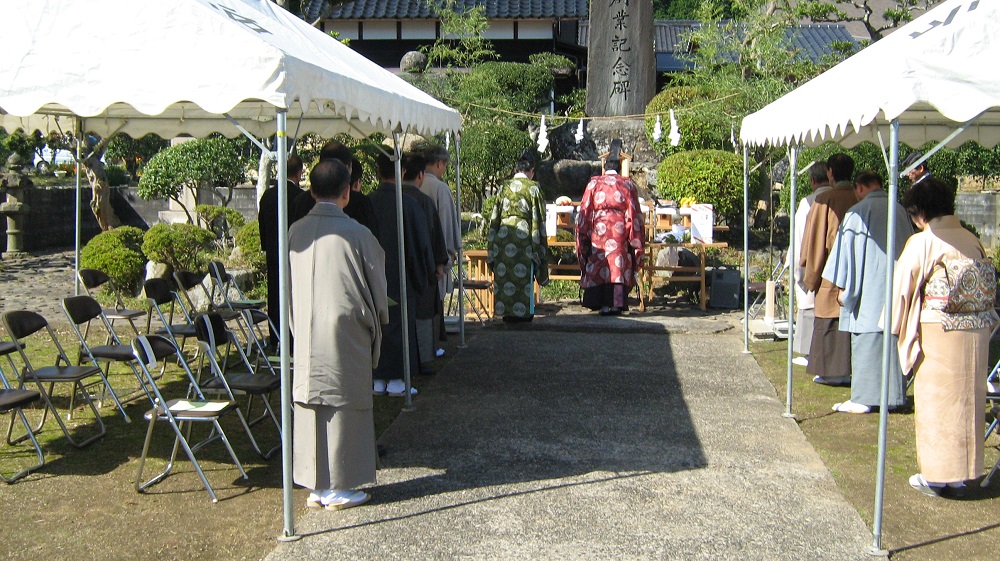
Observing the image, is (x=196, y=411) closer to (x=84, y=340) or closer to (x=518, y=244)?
(x=84, y=340)

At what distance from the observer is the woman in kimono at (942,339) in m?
4.52

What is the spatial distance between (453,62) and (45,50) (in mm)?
15565

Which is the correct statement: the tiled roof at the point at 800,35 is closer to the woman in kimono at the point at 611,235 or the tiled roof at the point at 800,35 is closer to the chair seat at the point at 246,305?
the woman in kimono at the point at 611,235

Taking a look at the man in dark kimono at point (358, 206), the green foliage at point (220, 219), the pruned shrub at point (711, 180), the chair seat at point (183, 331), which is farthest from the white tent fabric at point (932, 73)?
the green foliage at point (220, 219)

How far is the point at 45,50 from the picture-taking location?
4359mm

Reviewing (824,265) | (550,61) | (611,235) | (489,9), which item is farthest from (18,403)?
(489,9)

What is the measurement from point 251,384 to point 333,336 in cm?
98

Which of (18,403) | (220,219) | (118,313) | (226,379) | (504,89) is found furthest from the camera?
(504,89)

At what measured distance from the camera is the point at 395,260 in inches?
258

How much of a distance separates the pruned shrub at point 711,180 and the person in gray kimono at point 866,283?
6.75 meters

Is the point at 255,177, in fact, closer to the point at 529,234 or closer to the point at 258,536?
the point at 529,234

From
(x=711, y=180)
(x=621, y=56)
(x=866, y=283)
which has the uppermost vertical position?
(x=621, y=56)

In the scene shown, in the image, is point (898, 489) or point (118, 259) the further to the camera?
point (118, 259)

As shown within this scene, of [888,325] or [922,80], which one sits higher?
[922,80]
